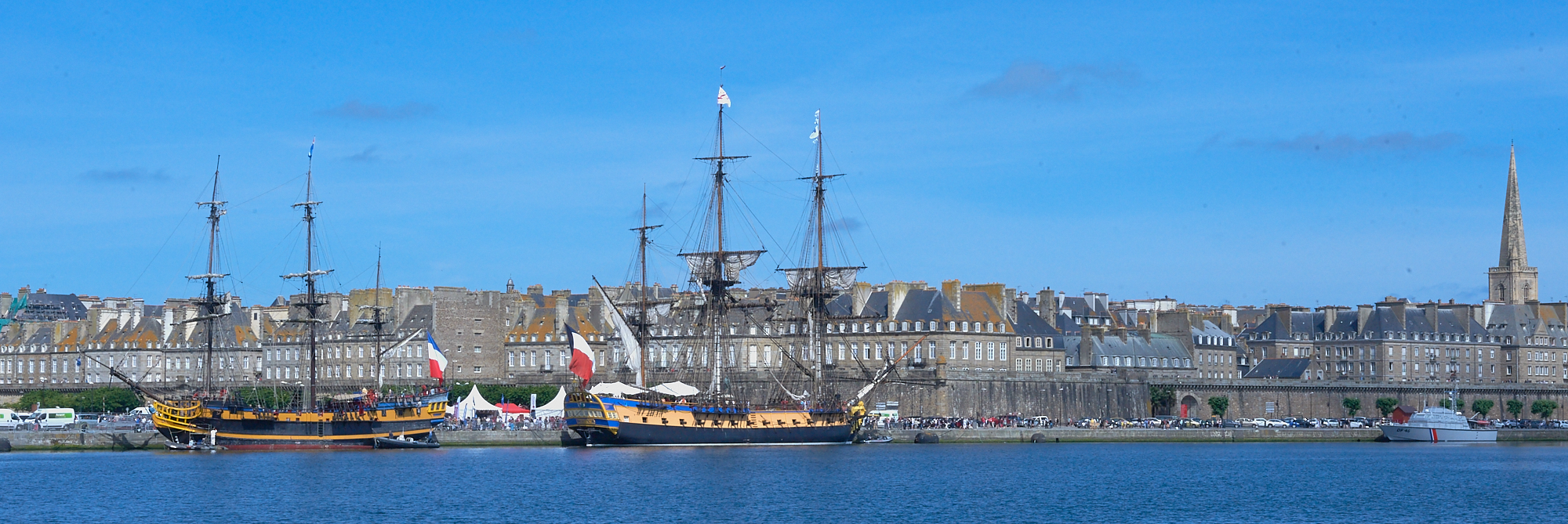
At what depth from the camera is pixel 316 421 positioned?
272 feet

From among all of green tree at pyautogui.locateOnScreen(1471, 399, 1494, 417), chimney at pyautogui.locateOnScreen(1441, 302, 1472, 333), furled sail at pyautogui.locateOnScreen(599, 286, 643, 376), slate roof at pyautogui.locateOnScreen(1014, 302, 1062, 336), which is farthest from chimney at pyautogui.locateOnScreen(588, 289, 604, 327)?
chimney at pyautogui.locateOnScreen(1441, 302, 1472, 333)

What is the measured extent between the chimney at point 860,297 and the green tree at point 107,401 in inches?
1739

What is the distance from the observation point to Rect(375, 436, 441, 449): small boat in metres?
82.7

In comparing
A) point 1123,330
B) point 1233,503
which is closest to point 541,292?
point 1123,330

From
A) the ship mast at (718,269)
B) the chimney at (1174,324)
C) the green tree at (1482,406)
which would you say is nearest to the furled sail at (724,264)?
the ship mast at (718,269)

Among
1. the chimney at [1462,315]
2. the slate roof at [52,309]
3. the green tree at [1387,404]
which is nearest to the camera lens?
the green tree at [1387,404]

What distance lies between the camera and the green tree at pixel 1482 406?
4951 inches

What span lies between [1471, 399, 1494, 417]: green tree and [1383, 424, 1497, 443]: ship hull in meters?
21.2

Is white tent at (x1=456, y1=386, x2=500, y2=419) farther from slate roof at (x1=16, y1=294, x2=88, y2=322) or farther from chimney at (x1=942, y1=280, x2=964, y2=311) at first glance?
slate roof at (x1=16, y1=294, x2=88, y2=322)

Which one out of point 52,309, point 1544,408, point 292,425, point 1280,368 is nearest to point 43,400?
point 52,309

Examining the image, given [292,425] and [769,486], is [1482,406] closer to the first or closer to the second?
[292,425]

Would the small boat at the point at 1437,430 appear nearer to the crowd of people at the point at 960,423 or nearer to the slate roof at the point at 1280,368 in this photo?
the crowd of people at the point at 960,423

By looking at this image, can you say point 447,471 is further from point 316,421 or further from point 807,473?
point 316,421

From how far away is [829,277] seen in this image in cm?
9475
